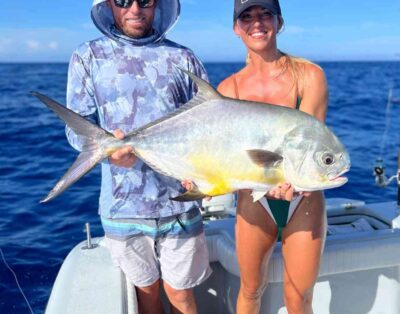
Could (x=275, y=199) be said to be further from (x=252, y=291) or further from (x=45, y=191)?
(x=45, y=191)

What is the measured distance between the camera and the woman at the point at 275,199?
2.19m

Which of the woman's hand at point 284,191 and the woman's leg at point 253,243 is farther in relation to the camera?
the woman's leg at point 253,243

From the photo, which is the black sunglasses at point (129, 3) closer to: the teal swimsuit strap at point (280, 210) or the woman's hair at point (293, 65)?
the woman's hair at point (293, 65)

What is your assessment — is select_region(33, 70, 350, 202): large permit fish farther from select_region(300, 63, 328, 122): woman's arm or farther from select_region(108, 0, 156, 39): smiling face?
select_region(108, 0, 156, 39): smiling face

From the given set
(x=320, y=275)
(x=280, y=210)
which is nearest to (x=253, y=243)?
(x=280, y=210)

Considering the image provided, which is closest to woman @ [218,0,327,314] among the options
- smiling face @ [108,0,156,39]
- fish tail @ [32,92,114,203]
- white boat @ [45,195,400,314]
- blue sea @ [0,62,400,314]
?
white boat @ [45,195,400,314]

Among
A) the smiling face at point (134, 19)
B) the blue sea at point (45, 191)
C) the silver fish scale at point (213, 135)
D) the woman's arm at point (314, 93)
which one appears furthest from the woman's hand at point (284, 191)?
the blue sea at point (45, 191)

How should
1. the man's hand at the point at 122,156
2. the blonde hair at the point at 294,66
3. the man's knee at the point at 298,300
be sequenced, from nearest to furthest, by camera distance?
the man's hand at the point at 122,156 → the blonde hair at the point at 294,66 → the man's knee at the point at 298,300

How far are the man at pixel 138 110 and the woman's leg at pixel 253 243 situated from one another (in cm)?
25

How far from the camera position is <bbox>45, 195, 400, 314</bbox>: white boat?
7.79 ft

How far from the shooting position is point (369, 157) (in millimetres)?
9758

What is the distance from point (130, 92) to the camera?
2305 mm

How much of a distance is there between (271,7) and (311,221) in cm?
101

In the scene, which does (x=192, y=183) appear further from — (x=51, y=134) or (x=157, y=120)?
(x=51, y=134)
